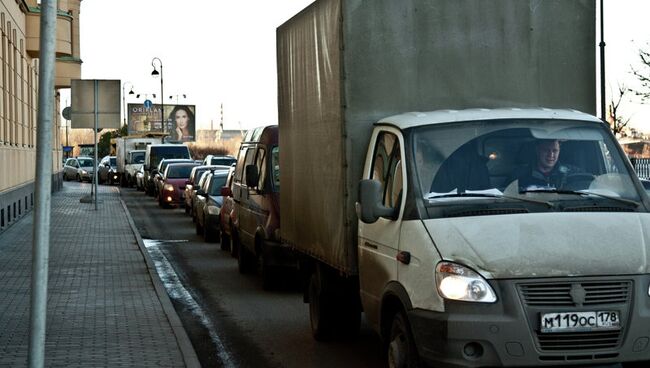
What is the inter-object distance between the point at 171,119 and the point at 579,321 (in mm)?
90164

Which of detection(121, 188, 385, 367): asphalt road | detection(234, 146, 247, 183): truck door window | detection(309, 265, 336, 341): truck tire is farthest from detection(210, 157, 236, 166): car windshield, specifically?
detection(309, 265, 336, 341): truck tire

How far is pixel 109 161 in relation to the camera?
73562 millimetres

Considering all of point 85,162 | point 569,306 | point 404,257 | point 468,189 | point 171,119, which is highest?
point 171,119

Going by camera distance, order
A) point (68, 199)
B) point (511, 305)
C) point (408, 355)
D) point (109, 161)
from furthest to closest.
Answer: point (109, 161)
point (68, 199)
point (408, 355)
point (511, 305)

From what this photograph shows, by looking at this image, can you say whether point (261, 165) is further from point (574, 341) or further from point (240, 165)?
point (574, 341)

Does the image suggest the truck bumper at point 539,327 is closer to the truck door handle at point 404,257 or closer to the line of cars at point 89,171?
the truck door handle at point 404,257

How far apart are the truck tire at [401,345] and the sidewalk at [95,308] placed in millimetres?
2152

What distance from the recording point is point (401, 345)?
23.3 ft

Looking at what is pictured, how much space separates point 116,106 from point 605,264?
2521 cm

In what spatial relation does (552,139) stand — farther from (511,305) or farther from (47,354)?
(47,354)

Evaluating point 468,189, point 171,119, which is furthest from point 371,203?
point 171,119

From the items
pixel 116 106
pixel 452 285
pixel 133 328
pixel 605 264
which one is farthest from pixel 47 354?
pixel 116 106

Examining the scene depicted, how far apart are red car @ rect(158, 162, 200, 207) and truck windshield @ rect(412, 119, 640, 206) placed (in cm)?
2972

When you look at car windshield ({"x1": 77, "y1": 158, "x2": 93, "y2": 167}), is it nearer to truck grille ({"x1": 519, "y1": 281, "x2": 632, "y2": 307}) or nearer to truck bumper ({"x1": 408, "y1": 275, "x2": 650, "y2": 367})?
truck bumper ({"x1": 408, "y1": 275, "x2": 650, "y2": 367})
